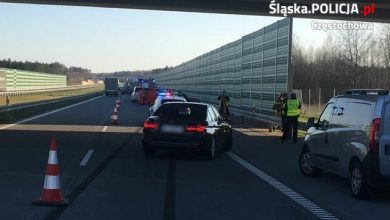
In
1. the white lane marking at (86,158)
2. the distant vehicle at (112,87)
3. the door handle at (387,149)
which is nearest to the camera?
the door handle at (387,149)

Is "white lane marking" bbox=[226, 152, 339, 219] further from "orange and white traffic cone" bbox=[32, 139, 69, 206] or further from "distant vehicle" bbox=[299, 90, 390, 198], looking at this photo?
"orange and white traffic cone" bbox=[32, 139, 69, 206]

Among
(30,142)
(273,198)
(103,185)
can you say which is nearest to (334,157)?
(273,198)

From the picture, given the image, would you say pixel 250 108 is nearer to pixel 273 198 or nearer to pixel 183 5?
pixel 183 5

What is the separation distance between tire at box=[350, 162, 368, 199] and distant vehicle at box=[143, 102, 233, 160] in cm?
526

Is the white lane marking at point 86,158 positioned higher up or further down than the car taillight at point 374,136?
further down

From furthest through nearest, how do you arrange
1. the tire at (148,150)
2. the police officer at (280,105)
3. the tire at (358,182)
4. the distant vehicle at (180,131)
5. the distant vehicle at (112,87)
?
the distant vehicle at (112,87)
the police officer at (280,105)
the tire at (148,150)
the distant vehicle at (180,131)
the tire at (358,182)

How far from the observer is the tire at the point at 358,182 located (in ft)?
33.0

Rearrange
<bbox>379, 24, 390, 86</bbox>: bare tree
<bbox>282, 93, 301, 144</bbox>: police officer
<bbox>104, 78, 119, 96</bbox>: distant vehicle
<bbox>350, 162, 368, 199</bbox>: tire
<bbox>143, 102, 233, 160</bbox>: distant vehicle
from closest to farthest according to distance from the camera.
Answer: <bbox>350, 162, 368, 199</bbox>: tire
<bbox>143, 102, 233, 160</bbox>: distant vehicle
<bbox>282, 93, 301, 144</bbox>: police officer
<bbox>379, 24, 390, 86</bbox>: bare tree
<bbox>104, 78, 119, 96</bbox>: distant vehicle

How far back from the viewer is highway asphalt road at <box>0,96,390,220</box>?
8.59 meters

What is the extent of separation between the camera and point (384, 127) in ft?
32.5

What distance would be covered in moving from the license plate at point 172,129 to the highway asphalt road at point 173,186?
74cm

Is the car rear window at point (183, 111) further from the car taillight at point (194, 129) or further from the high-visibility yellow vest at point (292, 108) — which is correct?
the high-visibility yellow vest at point (292, 108)

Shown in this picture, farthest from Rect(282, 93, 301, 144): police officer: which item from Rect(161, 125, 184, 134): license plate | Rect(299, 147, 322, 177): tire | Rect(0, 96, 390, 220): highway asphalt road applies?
Rect(299, 147, 322, 177): tire

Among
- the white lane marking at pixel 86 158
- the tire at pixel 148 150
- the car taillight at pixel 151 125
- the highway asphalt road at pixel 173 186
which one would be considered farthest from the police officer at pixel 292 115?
the white lane marking at pixel 86 158
